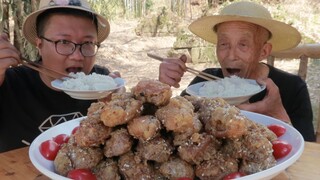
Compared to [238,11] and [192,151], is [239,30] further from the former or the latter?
[192,151]

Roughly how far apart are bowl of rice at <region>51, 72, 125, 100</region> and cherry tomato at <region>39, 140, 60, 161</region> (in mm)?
567

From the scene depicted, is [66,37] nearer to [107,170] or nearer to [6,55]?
[6,55]

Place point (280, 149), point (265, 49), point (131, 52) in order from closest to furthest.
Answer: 1. point (280, 149)
2. point (265, 49)
3. point (131, 52)

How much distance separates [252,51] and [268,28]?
22cm

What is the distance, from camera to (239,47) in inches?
87.5

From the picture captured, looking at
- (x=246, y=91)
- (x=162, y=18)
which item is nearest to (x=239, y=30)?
(x=246, y=91)

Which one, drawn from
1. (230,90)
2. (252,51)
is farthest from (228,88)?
(252,51)

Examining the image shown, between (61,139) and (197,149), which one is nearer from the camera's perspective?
(197,149)

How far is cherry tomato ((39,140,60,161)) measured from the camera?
3.91 feet

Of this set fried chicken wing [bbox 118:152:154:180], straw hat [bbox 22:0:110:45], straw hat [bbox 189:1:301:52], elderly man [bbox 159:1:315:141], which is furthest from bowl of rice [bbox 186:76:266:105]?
straw hat [bbox 22:0:110:45]

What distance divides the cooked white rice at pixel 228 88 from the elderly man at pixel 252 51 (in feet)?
0.86

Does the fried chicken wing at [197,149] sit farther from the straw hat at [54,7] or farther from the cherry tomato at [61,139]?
the straw hat at [54,7]

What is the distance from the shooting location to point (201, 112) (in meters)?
1.16

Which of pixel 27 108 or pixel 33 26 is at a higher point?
pixel 33 26
